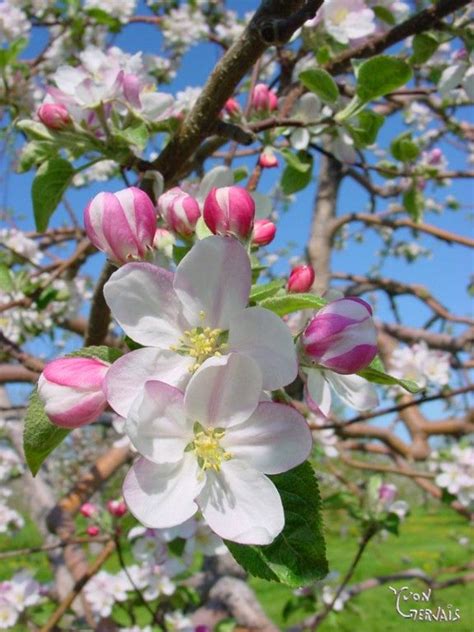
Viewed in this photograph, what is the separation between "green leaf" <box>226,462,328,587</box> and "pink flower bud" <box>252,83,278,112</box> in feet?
2.87

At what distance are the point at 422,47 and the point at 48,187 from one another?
765mm

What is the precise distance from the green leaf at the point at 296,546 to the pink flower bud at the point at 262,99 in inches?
34.4

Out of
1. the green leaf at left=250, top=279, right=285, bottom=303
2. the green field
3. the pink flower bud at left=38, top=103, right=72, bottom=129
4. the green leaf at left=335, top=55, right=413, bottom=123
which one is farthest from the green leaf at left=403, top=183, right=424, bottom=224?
the green leaf at left=250, top=279, right=285, bottom=303

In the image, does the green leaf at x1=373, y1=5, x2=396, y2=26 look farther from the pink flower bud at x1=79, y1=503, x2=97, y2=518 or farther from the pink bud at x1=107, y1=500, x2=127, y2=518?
the pink flower bud at x1=79, y1=503, x2=97, y2=518

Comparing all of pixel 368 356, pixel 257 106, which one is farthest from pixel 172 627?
pixel 368 356

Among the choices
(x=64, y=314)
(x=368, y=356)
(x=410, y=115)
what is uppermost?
(x=368, y=356)

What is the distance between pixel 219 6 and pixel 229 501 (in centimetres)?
427

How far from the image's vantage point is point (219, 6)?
166 inches

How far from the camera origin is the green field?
170 inches

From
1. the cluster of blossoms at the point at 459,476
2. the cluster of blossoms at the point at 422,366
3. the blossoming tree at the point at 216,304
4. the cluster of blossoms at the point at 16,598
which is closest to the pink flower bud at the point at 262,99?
the blossoming tree at the point at 216,304

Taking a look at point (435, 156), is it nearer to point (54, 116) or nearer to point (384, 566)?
point (54, 116)

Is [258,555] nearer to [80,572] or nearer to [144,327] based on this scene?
[144,327]

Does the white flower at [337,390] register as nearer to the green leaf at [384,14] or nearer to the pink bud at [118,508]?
the green leaf at [384,14]

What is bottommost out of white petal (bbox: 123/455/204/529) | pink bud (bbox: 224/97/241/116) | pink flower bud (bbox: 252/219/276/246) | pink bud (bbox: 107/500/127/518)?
pink bud (bbox: 107/500/127/518)
